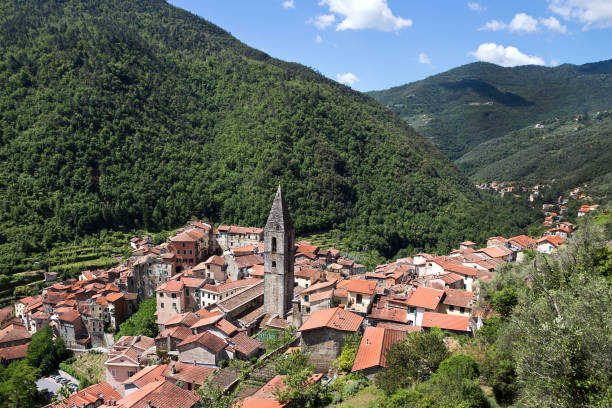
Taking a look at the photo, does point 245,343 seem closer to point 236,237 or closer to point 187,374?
point 187,374

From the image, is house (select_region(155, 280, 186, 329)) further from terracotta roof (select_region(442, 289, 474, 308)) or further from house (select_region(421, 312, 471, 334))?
terracotta roof (select_region(442, 289, 474, 308))

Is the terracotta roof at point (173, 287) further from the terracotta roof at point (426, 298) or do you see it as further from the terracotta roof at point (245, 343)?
the terracotta roof at point (426, 298)

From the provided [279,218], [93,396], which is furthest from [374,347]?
[93,396]

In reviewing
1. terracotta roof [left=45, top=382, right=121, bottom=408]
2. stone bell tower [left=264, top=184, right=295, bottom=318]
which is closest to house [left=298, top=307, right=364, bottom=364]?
stone bell tower [left=264, top=184, right=295, bottom=318]

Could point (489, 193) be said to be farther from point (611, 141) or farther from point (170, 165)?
point (170, 165)

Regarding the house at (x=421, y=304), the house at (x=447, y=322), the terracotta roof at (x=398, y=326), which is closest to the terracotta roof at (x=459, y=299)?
the house at (x=421, y=304)

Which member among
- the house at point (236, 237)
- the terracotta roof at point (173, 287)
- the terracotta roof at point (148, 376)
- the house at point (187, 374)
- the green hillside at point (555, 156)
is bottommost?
the terracotta roof at point (148, 376)

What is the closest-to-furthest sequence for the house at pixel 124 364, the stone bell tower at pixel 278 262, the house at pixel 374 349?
the house at pixel 374 349 < the house at pixel 124 364 < the stone bell tower at pixel 278 262
